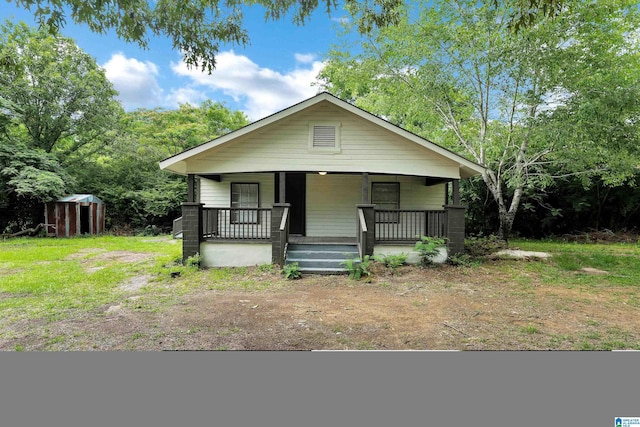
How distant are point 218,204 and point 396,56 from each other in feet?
23.5

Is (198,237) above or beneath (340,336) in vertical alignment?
above

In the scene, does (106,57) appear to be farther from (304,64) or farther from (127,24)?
(304,64)

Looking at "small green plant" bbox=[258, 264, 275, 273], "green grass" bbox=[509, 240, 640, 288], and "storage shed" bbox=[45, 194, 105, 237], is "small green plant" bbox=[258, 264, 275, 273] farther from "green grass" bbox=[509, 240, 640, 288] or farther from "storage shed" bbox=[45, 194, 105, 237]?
"storage shed" bbox=[45, 194, 105, 237]

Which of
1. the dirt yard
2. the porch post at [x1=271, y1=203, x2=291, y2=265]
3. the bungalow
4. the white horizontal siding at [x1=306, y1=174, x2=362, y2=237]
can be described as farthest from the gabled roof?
the dirt yard

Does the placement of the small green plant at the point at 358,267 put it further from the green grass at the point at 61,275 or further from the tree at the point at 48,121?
the tree at the point at 48,121

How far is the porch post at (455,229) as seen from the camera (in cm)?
786

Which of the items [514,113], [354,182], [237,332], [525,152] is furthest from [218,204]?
[525,152]

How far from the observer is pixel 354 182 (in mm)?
9719

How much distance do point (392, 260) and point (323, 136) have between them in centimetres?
347

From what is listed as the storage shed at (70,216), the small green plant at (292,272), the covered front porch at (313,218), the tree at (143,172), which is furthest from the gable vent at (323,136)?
the storage shed at (70,216)

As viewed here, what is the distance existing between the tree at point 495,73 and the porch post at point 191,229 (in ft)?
19.0

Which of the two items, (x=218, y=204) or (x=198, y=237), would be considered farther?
(x=218, y=204)

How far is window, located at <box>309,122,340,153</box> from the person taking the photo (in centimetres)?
793

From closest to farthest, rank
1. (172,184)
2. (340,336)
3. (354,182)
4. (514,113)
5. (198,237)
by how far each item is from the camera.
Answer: (340,336) < (198,237) < (514,113) < (354,182) < (172,184)
